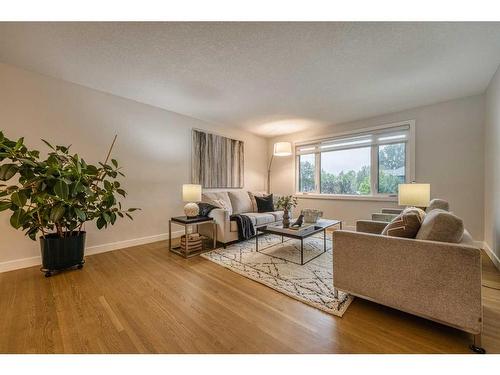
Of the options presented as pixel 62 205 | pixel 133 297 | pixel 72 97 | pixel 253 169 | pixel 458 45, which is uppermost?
pixel 458 45

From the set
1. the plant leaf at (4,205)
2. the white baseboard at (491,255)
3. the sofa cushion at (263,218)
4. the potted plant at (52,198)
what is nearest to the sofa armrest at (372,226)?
the white baseboard at (491,255)

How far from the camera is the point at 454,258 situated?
126 centimetres

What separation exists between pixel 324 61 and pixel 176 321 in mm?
2837

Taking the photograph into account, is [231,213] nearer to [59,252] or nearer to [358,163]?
[59,252]

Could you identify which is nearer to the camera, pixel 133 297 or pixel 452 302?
pixel 452 302

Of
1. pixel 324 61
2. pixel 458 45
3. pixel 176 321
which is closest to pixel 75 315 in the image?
pixel 176 321

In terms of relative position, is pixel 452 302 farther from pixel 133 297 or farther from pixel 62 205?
pixel 62 205

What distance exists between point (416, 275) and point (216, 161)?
3808 millimetres

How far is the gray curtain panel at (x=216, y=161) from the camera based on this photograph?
4195mm

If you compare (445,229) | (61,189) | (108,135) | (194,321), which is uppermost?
(108,135)

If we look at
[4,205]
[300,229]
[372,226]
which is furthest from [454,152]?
[4,205]

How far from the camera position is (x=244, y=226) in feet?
11.1

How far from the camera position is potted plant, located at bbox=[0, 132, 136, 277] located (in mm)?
1939

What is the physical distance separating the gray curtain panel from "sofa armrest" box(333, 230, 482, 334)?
10.3 ft
